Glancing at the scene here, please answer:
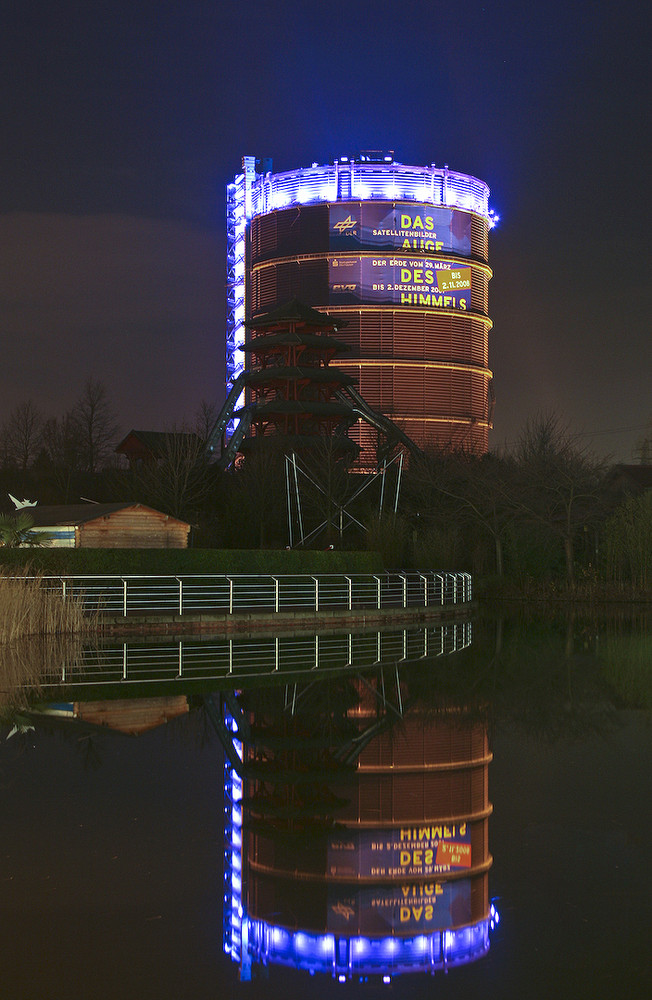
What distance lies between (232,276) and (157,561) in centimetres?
6747

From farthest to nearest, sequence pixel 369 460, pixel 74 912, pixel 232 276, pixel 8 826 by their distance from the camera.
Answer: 1. pixel 232 276
2. pixel 369 460
3. pixel 8 826
4. pixel 74 912

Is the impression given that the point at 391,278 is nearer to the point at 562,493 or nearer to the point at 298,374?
the point at 298,374

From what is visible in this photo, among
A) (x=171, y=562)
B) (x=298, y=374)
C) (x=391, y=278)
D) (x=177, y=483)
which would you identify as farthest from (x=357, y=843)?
(x=391, y=278)

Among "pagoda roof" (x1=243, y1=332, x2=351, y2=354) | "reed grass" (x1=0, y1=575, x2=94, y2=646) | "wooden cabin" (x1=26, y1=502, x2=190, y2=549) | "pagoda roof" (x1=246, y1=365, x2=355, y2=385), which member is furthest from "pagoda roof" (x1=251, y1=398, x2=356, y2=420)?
"reed grass" (x1=0, y1=575, x2=94, y2=646)

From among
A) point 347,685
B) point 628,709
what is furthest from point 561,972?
point 347,685

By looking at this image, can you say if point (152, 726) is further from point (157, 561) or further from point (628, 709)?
point (157, 561)

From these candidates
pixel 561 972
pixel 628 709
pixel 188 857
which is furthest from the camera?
pixel 628 709

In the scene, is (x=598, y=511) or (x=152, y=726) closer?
(x=152, y=726)

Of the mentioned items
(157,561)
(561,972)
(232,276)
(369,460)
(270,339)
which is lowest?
(561,972)

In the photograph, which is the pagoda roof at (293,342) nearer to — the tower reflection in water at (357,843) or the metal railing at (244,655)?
the metal railing at (244,655)

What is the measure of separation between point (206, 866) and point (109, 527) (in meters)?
25.8

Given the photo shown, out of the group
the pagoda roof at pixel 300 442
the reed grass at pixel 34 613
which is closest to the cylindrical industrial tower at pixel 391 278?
the pagoda roof at pixel 300 442

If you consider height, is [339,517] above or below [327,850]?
above

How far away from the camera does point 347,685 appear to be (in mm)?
15414
